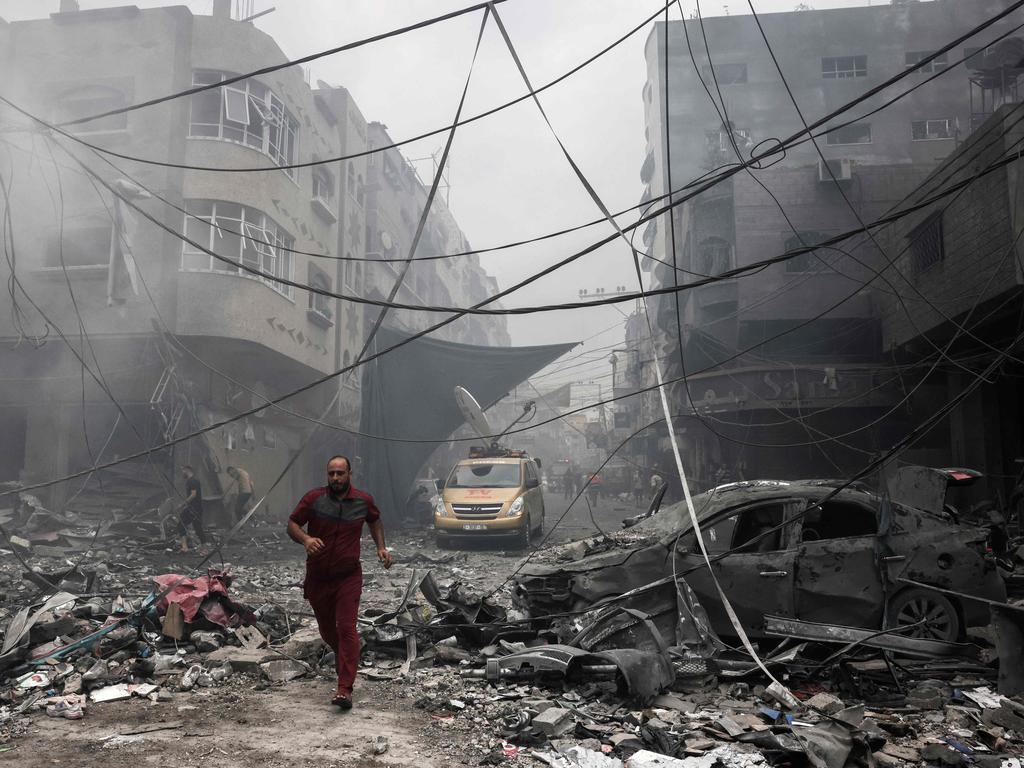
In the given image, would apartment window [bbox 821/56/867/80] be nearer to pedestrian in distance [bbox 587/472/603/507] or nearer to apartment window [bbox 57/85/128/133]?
pedestrian in distance [bbox 587/472/603/507]

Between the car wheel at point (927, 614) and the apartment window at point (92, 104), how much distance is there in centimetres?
1767

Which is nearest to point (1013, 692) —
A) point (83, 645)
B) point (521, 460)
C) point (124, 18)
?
point (83, 645)

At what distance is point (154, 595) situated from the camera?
6.61 meters

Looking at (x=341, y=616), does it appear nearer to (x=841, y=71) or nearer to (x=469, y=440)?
(x=469, y=440)

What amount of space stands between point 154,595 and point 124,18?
51.7ft

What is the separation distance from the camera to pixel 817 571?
19.4 feet

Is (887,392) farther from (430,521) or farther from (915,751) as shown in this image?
(915,751)

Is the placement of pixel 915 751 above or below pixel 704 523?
below

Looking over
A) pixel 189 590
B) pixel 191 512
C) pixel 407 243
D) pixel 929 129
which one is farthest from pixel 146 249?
pixel 929 129

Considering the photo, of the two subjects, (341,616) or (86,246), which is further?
(86,246)

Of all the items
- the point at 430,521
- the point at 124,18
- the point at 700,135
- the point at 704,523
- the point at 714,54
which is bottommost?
the point at 430,521

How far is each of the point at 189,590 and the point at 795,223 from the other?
22.0 meters

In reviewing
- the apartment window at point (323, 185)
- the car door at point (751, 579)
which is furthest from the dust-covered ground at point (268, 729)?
the apartment window at point (323, 185)

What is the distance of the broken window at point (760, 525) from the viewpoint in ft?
20.2
